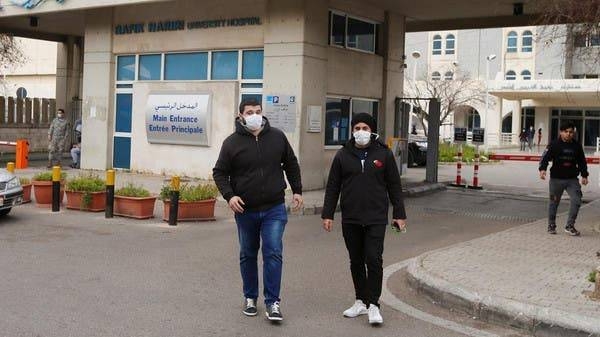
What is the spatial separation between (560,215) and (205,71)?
29.9 feet

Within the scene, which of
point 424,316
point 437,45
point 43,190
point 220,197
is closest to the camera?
point 424,316

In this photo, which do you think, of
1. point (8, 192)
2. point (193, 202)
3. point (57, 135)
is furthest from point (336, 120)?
point (57, 135)

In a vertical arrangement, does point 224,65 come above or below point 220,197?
above

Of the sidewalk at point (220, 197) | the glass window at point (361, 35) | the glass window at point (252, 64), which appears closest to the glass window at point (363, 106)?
the glass window at point (361, 35)

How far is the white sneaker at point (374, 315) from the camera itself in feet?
19.9

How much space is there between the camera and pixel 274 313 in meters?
6.04

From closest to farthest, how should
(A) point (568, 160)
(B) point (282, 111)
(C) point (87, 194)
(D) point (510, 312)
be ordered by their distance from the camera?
(D) point (510, 312) < (A) point (568, 160) < (C) point (87, 194) < (B) point (282, 111)

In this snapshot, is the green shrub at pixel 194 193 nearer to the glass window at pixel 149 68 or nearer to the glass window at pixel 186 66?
the glass window at pixel 186 66

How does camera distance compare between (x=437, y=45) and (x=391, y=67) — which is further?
(x=437, y=45)

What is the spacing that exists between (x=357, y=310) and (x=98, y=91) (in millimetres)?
15370

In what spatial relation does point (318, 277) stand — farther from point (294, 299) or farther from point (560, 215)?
point (560, 215)

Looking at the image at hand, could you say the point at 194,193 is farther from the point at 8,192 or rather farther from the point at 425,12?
the point at 425,12

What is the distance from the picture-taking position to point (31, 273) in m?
7.76

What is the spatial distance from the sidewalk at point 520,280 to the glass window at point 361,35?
27.0ft
